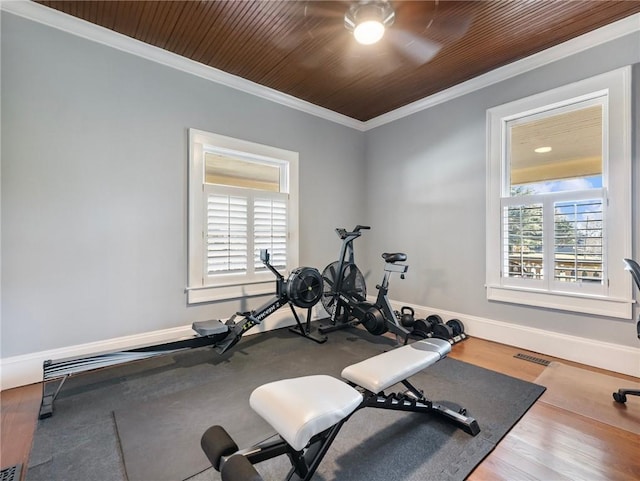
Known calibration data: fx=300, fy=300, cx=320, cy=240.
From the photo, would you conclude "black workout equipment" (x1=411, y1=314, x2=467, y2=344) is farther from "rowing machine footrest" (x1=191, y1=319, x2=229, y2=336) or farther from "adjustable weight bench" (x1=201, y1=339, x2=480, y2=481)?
"rowing machine footrest" (x1=191, y1=319, x2=229, y2=336)

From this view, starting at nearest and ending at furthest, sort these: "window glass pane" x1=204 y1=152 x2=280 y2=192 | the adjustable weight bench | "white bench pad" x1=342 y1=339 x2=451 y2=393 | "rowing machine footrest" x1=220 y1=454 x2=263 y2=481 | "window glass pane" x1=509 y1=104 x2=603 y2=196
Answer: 1. "rowing machine footrest" x1=220 y1=454 x2=263 y2=481
2. the adjustable weight bench
3. "white bench pad" x1=342 y1=339 x2=451 y2=393
4. "window glass pane" x1=509 y1=104 x2=603 y2=196
5. "window glass pane" x1=204 y1=152 x2=280 y2=192

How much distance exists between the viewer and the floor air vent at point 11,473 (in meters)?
1.46

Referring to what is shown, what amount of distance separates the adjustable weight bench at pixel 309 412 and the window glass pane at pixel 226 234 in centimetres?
226

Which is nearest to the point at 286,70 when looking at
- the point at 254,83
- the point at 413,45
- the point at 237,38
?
the point at 254,83

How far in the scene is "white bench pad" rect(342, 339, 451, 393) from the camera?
5.15 feet

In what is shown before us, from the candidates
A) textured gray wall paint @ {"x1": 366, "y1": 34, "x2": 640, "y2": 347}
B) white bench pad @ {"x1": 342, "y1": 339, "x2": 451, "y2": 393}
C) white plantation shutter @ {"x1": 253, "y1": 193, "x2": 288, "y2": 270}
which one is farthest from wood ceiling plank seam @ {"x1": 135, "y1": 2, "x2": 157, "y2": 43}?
textured gray wall paint @ {"x1": 366, "y1": 34, "x2": 640, "y2": 347}

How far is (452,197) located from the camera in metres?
3.84

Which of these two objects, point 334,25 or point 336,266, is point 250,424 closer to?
point 336,266

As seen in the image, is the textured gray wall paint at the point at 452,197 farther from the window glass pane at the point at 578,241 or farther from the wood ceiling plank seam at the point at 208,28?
the wood ceiling plank seam at the point at 208,28

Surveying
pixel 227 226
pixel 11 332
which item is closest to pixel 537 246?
pixel 227 226

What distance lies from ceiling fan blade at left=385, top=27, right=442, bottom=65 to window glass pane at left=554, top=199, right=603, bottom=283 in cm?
199

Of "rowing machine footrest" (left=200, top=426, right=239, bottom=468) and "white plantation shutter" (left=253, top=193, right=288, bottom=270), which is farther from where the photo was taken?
"white plantation shutter" (left=253, top=193, right=288, bottom=270)

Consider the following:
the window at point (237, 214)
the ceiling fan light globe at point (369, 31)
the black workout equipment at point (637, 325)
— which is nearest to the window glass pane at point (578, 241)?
the black workout equipment at point (637, 325)

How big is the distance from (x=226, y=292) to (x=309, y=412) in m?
2.55
